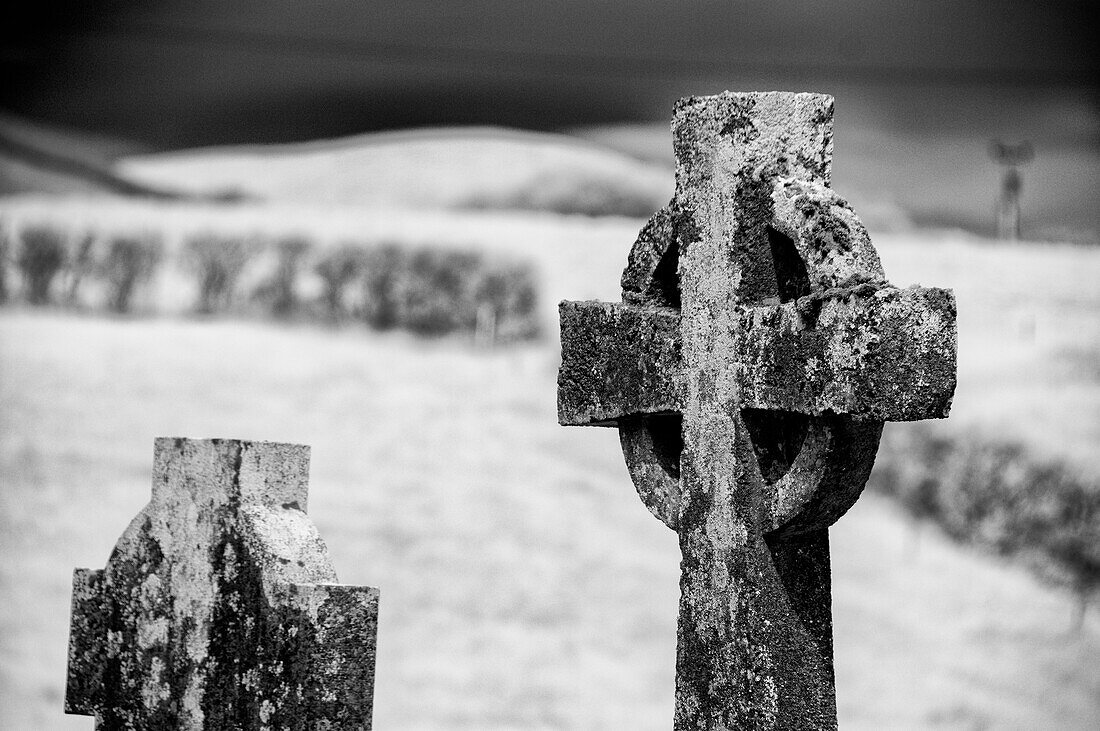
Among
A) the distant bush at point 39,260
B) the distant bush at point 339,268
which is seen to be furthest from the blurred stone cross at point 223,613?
the distant bush at point 339,268

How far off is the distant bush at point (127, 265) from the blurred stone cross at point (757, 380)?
1632 cm

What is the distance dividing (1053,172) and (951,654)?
470 cm

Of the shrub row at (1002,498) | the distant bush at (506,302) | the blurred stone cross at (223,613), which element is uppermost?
the distant bush at (506,302)

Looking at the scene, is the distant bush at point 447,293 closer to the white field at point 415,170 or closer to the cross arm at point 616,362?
the white field at point 415,170

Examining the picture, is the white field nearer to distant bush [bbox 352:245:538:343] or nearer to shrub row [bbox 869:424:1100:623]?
distant bush [bbox 352:245:538:343]

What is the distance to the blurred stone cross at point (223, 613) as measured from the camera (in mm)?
4797

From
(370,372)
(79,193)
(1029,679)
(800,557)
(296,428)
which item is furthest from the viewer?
(79,193)

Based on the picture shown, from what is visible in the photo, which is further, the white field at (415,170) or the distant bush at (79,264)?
the distant bush at (79,264)

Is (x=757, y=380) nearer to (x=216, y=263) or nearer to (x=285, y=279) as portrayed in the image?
(x=285, y=279)

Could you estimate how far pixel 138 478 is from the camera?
17.7 meters

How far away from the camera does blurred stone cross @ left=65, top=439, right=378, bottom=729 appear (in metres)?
4.80

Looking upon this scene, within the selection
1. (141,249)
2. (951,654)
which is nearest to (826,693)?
(951,654)

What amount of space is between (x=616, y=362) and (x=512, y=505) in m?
12.5

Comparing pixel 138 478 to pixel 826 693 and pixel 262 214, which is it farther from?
pixel 826 693
